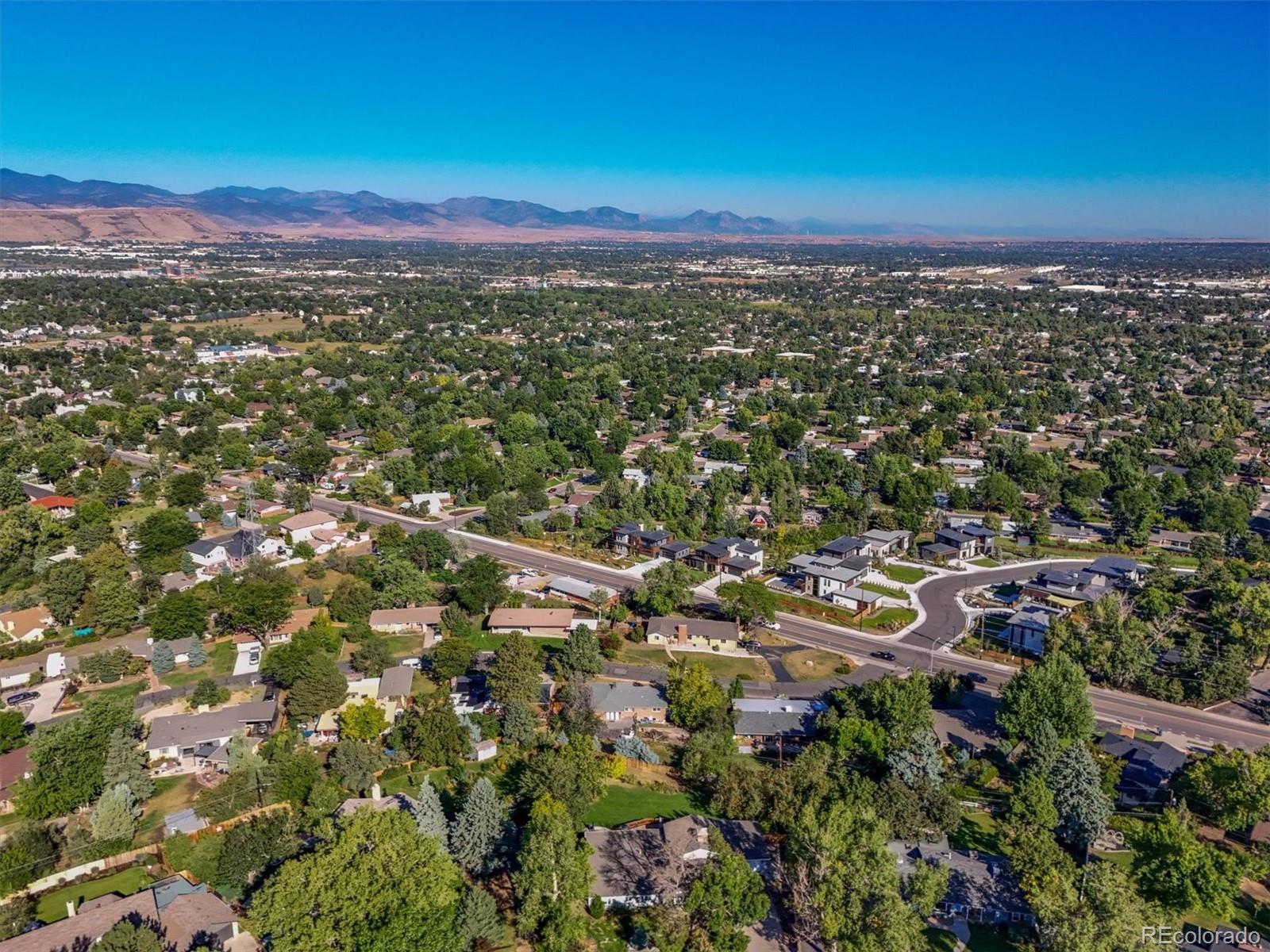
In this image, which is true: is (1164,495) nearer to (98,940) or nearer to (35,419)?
(98,940)

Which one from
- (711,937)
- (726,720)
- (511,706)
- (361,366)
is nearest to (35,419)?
(361,366)

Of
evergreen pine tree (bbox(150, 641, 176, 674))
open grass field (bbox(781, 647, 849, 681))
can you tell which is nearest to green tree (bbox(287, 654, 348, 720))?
evergreen pine tree (bbox(150, 641, 176, 674))

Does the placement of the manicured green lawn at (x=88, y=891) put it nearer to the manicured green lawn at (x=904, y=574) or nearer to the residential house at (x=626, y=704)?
the residential house at (x=626, y=704)

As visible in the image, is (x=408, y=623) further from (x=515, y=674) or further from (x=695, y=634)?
(x=695, y=634)

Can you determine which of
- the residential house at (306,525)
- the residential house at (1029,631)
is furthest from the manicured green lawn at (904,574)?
the residential house at (306,525)

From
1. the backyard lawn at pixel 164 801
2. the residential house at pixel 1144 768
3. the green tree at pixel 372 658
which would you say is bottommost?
the backyard lawn at pixel 164 801
